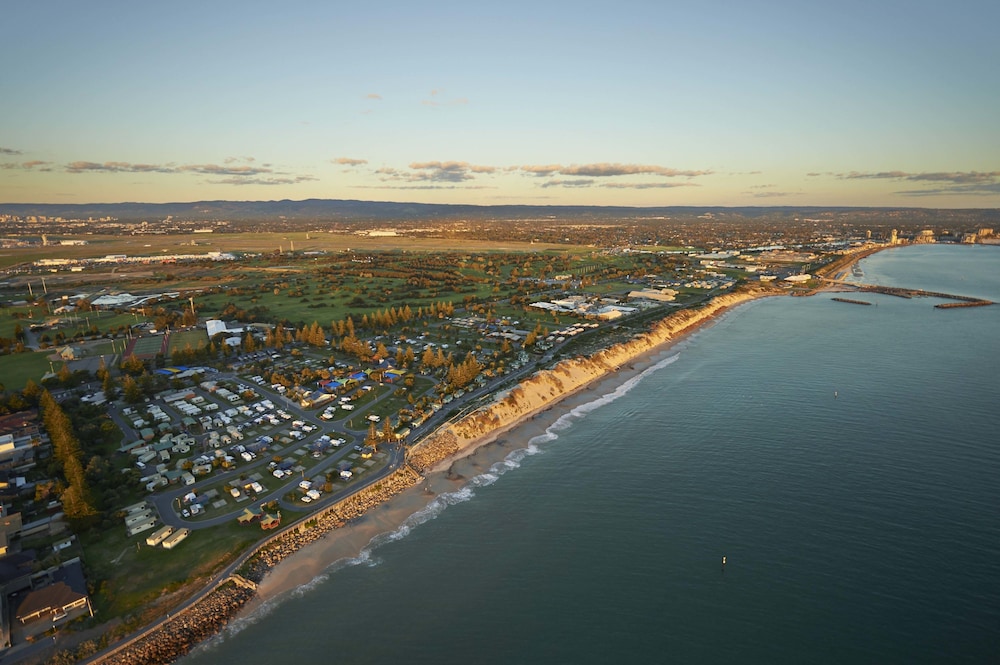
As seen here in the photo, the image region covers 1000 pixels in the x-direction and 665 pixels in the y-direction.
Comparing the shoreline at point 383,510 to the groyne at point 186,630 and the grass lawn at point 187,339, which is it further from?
the grass lawn at point 187,339

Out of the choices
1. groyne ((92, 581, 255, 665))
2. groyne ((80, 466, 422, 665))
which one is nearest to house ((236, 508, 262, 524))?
groyne ((80, 466, 422, 665))

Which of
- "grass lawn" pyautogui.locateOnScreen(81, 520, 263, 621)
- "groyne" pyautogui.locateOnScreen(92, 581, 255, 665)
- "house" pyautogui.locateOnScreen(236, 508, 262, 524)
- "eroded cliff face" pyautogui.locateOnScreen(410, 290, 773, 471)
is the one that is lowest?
"groyne" pyautogui.locateOnScreen(92, 581, 255, 665)

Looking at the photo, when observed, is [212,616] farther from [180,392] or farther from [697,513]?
[180,392]

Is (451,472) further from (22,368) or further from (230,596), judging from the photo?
(22,368)

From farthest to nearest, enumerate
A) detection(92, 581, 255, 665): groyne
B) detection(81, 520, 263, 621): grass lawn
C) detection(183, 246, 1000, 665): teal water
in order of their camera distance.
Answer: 1. detection(81, 520, 263, 621): grass lawn
2. detection(183, 246, 1000, 665): teal water
3. detection(92, 581, 255, 665): groyne

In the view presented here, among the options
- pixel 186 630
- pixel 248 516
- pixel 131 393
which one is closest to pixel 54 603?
pixel 186 630

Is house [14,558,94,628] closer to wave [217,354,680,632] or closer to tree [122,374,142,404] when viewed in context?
wave [217,354,680,632]
